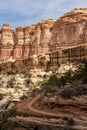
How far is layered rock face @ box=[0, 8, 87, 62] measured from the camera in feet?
255

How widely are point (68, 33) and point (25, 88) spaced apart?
37.6m

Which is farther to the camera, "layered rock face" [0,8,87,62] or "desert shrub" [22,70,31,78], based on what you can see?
"layered rock face" [0,8,87,62]

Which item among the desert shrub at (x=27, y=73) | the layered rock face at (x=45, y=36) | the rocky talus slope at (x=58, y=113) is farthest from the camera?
the layered rock face at (x=45, y=36)

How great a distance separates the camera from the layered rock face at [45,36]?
255 feet

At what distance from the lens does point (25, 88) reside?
145 feet

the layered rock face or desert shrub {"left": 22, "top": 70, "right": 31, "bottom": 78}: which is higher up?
the layered rock face

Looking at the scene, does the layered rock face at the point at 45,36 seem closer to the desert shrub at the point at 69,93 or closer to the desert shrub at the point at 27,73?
the desert shrub at the point at 27,73

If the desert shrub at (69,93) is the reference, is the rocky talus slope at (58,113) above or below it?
below

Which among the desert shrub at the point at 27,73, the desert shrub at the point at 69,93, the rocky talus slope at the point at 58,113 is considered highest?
the desert shrub at the point at 69,93

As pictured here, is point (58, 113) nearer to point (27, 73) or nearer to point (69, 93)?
point (69, 93)

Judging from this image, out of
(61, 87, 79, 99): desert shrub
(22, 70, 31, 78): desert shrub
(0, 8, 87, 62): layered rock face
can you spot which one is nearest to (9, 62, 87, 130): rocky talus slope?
(61, 87, 79, 99): desert shrub

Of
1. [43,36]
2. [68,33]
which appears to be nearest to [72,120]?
[68,33]

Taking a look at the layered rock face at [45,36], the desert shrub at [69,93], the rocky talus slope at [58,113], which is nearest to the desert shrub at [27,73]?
the layered rock face at [45,36]

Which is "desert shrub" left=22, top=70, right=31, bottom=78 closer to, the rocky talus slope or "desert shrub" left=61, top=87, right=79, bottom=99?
the rocky talus slope
